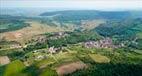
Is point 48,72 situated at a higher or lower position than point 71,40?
higher

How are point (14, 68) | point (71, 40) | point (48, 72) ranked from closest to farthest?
point (48, 72) < point (14, 68) < point (71, 40)

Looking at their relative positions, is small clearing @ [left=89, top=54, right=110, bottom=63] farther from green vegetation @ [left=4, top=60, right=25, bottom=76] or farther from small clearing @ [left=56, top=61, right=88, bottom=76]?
green vegetation @ [left=4, top=60, right=25, bottom=76]

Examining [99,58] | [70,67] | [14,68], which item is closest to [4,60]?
[14,68]

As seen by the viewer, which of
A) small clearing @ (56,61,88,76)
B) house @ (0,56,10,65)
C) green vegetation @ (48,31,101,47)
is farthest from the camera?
green vegetation @ (48,31,101,47)

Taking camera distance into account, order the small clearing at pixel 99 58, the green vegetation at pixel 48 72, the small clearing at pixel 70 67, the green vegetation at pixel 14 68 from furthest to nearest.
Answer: the small clearing at pixel 99 58 < the green vegetation at pixel 14 68 < the small clearing at pixel 70 67 < the green vegetation at pixel 48 72

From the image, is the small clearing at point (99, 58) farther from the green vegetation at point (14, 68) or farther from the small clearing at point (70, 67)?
the green vegetation at point (14, 68)

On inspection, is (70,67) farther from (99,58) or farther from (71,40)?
(71,40)

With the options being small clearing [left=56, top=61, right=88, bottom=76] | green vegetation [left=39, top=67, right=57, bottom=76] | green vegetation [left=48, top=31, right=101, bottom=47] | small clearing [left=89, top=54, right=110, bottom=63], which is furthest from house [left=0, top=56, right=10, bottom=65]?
small clearing [left=89, top=54, right=110, bottom=63]

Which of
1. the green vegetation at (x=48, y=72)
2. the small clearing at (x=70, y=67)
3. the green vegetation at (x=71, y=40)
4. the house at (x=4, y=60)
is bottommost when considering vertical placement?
the house at (x=4, y=60)

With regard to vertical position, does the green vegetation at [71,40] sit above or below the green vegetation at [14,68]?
below

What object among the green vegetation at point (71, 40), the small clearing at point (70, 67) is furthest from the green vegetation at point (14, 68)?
the green vegetation at point (71, 40)

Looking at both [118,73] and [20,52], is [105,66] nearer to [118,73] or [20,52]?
[118,73]
